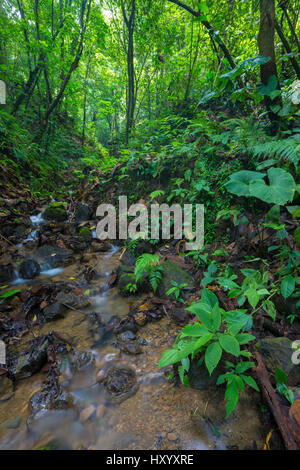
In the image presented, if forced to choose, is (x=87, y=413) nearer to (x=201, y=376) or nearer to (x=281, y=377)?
(x=201, y=376)

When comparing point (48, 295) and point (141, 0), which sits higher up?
point (141, 0)

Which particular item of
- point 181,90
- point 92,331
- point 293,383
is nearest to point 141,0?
point 181,90

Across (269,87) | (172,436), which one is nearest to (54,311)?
(172,436)

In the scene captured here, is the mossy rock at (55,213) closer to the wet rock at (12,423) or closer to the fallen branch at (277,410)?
the wet rock at (12,423)

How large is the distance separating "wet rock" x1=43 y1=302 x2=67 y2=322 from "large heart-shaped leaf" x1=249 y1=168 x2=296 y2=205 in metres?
2.73

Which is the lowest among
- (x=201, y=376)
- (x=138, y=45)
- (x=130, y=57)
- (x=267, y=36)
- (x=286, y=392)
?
(x=201, y=376)

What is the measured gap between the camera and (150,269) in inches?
122

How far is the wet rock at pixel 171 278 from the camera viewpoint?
2920mm

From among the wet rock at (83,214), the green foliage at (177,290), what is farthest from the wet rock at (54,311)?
the wet rock at (83,214)

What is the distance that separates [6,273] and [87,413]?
2.84 meters

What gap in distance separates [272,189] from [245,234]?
42.1 inches

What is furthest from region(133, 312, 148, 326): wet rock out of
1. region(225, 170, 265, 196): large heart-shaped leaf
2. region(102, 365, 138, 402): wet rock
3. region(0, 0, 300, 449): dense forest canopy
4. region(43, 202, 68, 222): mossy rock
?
region(43, 202, 68, 222): mossy rock
